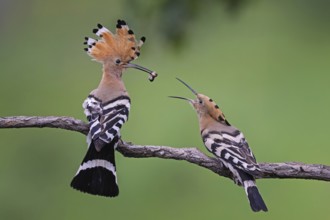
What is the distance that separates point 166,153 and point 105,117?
194mm

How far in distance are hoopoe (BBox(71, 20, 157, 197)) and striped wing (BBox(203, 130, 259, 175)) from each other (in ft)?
0.90

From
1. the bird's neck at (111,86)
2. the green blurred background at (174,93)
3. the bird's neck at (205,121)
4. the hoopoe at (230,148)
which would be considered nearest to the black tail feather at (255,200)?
the hoopoe at (230,148)

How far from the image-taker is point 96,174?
6.60 ft

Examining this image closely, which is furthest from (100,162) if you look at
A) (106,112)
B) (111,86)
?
(111,86)

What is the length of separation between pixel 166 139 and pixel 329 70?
929mm

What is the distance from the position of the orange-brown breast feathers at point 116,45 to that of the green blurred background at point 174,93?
39.5 inches

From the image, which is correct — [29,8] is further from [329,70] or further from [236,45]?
[329,70]

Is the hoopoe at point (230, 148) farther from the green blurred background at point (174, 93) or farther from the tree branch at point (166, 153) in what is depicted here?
the green blurred background at point (174, 93)

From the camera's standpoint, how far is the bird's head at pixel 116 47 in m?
2.16

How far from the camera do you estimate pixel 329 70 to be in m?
3.69

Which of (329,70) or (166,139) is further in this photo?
(329,70)

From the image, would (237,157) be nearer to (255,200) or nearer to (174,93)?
(255,200)

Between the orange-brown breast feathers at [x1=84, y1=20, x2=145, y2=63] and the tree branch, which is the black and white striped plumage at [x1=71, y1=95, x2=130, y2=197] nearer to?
the tree branch

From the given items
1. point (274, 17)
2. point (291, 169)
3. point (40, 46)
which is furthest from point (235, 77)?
point (291, 169)
